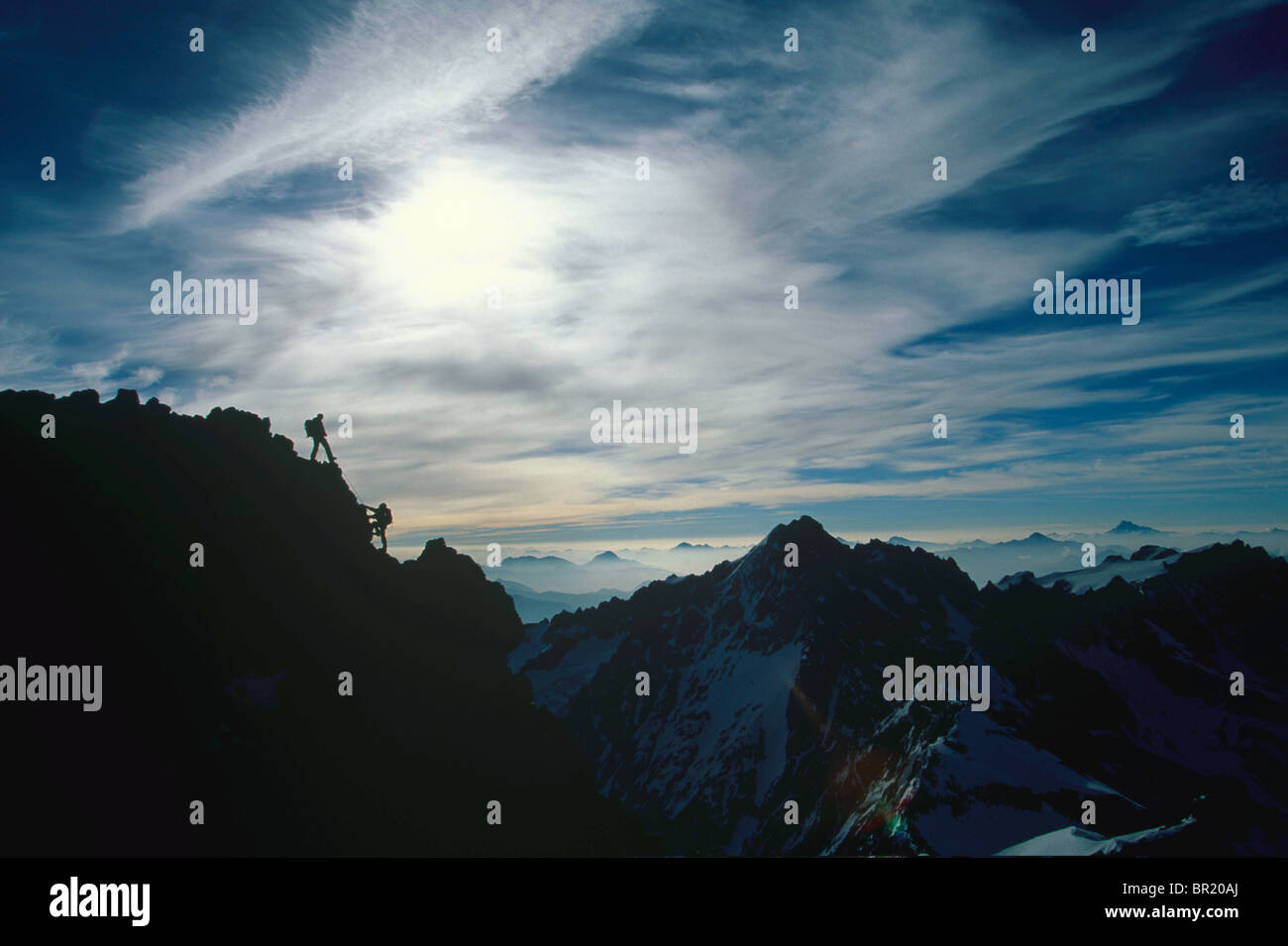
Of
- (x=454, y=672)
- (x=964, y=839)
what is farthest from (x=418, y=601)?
(x=964, y=839)

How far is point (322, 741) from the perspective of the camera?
51.6 m

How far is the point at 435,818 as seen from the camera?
189 feet

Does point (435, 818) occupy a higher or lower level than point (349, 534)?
lower

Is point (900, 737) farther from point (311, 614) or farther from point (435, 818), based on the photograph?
point (311, 614)

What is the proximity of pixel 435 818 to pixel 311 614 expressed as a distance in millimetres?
19964

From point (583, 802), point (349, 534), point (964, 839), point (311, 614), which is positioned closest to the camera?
point (311, 614)

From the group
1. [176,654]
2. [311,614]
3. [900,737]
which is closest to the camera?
[176,654]

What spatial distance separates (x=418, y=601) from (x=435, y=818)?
20.5 m

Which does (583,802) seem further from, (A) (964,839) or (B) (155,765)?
(A) (964,839)

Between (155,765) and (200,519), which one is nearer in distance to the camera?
(155,765)
